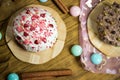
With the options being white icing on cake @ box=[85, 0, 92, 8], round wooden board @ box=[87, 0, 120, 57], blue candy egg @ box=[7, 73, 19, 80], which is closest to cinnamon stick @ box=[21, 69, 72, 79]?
blue candy egg @ box=[7, 73, 19, 80]

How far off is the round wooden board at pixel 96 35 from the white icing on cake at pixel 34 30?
0.16m

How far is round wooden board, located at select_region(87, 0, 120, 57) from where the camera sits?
1323 mm

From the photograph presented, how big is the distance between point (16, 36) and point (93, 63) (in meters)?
0.35

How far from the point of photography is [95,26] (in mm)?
1354

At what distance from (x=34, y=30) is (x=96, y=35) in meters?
0.27

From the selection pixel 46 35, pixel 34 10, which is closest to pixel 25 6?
pixel 34 10

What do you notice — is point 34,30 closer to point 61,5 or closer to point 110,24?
point 61,5

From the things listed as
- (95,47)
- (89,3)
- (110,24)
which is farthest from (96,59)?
(89,3)

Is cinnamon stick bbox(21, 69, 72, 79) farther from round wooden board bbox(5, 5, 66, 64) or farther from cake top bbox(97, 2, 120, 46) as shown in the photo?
cake top bbox(97, 2, 120, 46)

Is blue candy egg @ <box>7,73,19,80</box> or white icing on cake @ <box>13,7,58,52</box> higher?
white icing on cake @ <box>13,7,58,52</box>

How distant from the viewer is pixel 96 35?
134 centimetres

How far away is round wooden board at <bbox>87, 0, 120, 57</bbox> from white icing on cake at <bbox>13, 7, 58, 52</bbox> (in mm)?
161

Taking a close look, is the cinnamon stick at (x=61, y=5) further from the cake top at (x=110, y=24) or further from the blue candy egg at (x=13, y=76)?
the blue candy egg at (x=13, y=76)

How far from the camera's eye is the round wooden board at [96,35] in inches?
52.1
